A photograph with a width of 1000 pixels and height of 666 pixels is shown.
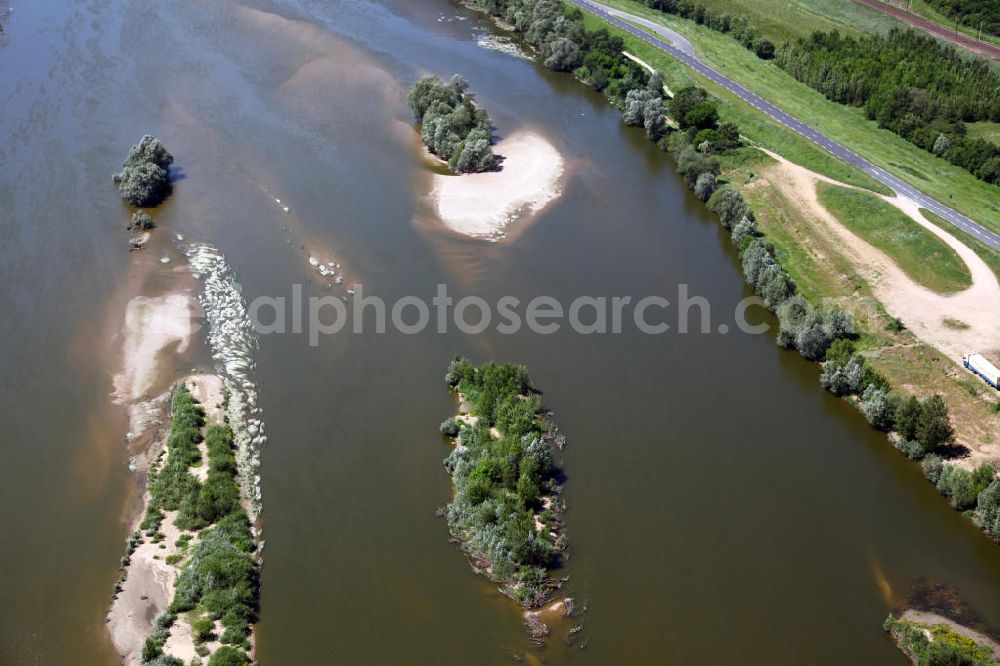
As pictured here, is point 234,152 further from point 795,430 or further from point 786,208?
point 795,430

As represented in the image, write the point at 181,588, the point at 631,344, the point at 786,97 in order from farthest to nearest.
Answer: the point at 786,97 < the point at 631,344 < the point at 181,588

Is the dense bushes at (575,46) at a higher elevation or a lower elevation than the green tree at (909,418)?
higher

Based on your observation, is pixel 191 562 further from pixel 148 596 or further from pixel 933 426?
pixel 933 426

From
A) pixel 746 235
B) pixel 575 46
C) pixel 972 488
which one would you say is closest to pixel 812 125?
pixel 746 235

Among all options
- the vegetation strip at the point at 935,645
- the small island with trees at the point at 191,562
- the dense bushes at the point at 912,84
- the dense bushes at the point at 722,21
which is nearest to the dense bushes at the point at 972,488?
the vegetation strip at the point at 935,645

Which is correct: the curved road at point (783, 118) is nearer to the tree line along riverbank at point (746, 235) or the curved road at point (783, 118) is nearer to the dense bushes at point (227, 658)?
the tree line along riverbank at point (746, 235)

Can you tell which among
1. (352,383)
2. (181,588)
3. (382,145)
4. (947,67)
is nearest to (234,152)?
(382,145)
